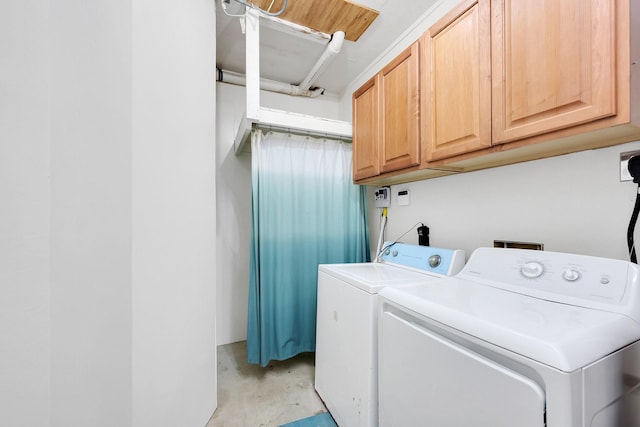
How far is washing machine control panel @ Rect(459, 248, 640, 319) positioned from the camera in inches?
29.9

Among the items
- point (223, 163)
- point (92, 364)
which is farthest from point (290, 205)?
point (92, 364)

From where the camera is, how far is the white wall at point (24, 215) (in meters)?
0.47

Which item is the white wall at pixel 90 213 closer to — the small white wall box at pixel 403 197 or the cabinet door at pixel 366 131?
the cabinet door at pixel 366 131

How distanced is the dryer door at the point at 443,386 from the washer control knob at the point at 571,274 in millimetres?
496

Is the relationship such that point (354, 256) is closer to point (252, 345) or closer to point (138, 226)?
point (252, 345)

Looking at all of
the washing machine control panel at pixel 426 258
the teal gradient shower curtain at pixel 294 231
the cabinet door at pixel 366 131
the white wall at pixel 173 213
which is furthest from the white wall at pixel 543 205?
the white wall at pixel 173 213

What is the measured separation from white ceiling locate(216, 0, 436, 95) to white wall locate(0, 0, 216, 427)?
2.14ft

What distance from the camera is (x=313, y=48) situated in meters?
2.17

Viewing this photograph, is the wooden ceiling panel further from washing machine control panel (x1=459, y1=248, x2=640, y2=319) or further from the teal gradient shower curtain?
washing machine control panel (x1=459, y1=248, x2=640, y2=319)

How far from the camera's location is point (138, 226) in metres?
0.94

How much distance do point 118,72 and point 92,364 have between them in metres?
0.94

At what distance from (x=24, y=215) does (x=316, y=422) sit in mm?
1744

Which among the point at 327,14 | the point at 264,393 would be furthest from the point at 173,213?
the point at 327,14

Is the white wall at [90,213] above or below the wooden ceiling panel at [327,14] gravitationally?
below
